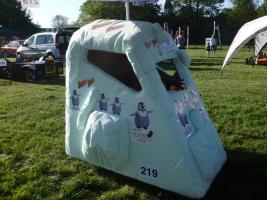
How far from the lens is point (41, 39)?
827 inches

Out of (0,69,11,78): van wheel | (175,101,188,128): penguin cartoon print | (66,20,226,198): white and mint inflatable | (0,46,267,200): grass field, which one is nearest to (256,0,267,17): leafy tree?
(0,69,11,78): van wheel

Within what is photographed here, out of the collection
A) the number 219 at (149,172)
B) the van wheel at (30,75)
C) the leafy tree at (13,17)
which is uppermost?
the leafy tree at (13,17)

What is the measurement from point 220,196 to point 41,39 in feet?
60.2

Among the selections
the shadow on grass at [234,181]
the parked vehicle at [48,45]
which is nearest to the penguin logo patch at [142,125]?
the shadow on grass at [234,181]

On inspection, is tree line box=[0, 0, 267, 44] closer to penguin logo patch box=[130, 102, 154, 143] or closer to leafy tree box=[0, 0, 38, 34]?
leafy tree box=[0, 0, 38, 34]

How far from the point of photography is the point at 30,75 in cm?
1341

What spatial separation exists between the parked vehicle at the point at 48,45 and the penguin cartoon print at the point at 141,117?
1611 centimetres

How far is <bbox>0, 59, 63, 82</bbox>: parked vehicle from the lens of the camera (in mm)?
13320

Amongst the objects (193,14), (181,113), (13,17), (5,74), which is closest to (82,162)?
(181,113)

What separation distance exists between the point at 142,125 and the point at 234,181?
51.8 inches

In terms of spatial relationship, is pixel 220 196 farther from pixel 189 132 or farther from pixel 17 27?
pixel 17 27

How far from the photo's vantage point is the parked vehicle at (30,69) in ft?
43.7

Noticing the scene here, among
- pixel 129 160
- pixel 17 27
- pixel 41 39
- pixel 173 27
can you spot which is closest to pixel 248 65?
pixel 41 39

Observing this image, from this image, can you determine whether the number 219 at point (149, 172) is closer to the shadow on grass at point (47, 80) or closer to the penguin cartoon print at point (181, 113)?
the penguin cartoon print at point (181, 113)
